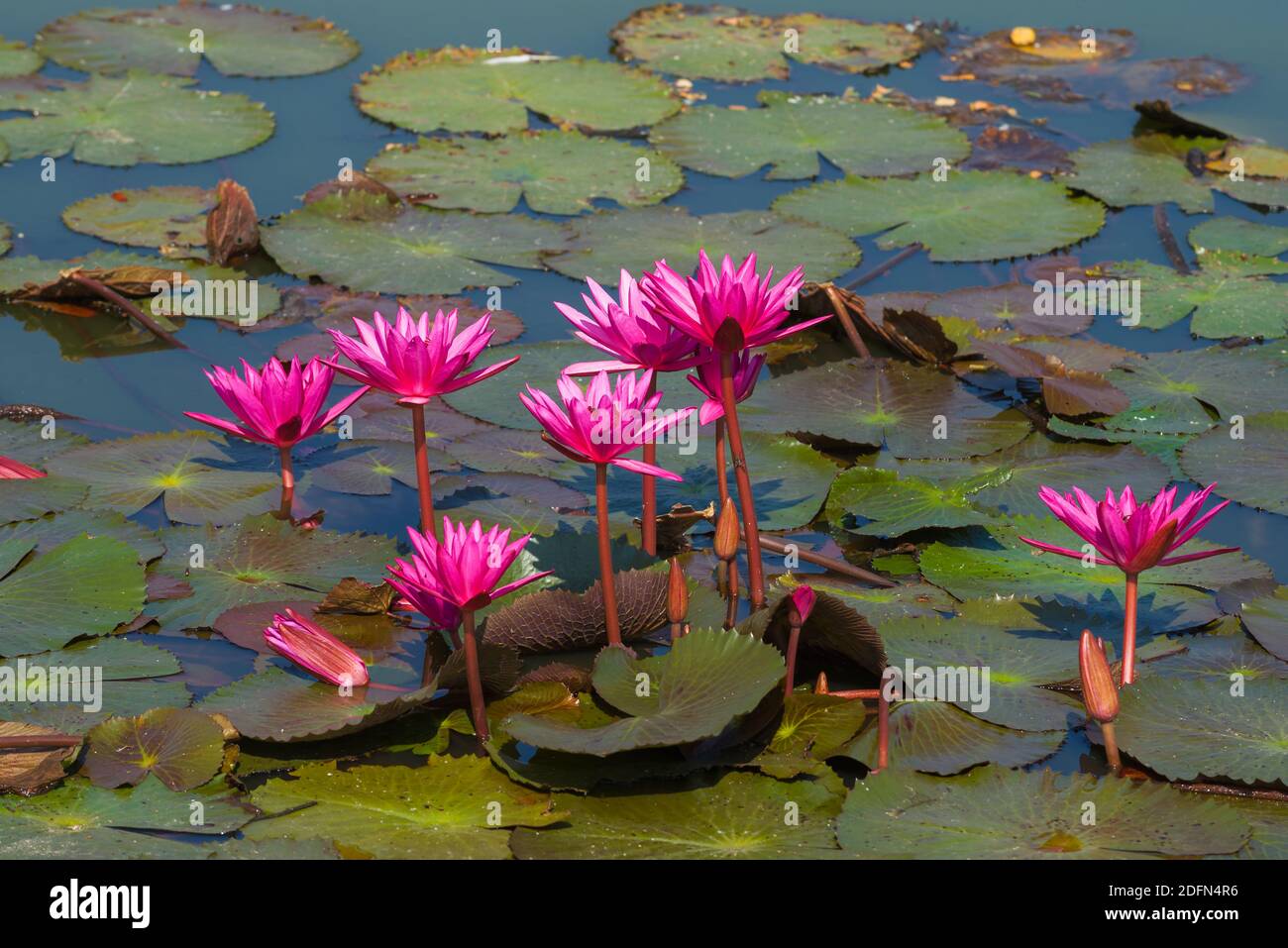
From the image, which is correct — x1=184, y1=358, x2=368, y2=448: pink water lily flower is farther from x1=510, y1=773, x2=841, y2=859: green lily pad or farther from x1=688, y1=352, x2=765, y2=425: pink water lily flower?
x1=510, y1=773, x2=841, y2=859: green lily pad

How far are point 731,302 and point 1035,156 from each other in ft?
13.7

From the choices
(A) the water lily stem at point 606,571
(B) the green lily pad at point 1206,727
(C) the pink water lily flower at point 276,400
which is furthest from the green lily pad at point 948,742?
(C) the pink water lily flower at point 276,400

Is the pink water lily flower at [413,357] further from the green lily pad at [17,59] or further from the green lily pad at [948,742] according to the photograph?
the green lily pad at [17,59]

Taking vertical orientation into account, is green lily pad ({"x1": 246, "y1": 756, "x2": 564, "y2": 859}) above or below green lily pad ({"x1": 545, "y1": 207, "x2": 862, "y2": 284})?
below

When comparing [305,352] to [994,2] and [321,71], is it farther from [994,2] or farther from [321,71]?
[994,2]

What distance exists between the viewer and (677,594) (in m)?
2.93

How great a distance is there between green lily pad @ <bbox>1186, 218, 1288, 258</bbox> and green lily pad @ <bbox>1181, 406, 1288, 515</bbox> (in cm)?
152

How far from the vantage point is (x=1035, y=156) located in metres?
6.45

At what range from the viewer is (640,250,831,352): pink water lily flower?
2.75 m

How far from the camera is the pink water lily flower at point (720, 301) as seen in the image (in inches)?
108

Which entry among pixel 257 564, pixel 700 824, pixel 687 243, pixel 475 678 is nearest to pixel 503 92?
pixel 687 243

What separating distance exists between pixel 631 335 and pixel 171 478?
161 cm

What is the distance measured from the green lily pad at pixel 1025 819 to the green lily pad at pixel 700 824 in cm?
7

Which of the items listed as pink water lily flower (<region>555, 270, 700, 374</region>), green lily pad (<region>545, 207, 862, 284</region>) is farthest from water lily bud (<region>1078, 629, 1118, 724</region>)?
green lily pad (<region>545, 207, 862, 284</region>)
